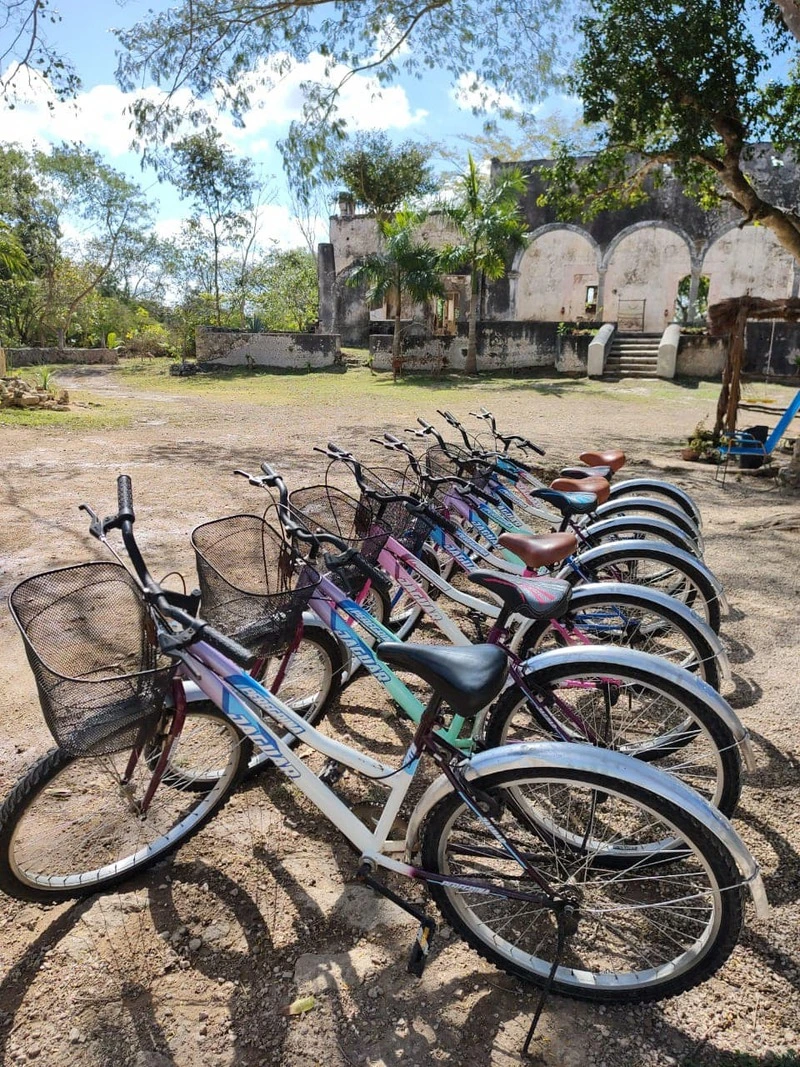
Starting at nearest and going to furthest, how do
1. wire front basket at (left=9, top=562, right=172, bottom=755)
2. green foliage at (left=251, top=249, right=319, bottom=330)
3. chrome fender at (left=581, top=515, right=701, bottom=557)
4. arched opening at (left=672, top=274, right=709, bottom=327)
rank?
wire front basket at (left=9, top=562, right=172, bottom=755)
chrome fender at (left=581, top=515, right=701, bottom=557)
arched opening at (left=672, top=274, right=709, bottom=327)
green foliage at (left=251, top=249, right=319, bottom=330)

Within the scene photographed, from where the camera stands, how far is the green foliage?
2881 centimetres

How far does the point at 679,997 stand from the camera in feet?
6.08

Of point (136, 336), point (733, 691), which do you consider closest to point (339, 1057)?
point (733, 691)

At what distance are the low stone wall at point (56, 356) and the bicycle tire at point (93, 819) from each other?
2391 centimetres

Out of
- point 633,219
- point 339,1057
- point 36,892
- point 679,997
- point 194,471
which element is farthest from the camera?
point 633,219

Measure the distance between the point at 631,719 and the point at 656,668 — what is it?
67 cm

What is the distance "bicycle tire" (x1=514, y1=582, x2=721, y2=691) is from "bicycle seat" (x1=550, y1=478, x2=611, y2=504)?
2.78 ft

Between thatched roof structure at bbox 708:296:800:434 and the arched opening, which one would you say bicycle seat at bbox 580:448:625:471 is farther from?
the arched opening

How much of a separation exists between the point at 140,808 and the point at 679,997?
1.52 metres

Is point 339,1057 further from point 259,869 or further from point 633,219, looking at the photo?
→ point 633,219

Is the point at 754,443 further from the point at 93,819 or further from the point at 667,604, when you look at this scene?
the point at 93,819

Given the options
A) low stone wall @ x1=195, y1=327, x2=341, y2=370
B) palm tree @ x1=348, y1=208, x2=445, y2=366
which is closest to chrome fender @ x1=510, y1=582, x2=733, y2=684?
palm tree @ x1=348, y1=208, x2=445, y2=366

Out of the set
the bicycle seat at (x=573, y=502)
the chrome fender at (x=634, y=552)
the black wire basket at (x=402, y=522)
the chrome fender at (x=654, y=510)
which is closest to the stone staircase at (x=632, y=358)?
the chrome fender at (x=654, y=510)

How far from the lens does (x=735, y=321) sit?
351 inches
